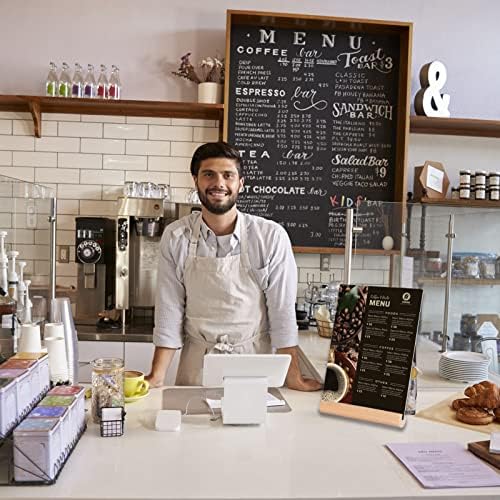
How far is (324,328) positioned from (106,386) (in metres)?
1.84

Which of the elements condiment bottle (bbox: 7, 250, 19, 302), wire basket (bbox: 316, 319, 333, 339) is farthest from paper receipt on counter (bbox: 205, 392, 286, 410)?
wire basket (bbox: 316, 319, 333, 339)

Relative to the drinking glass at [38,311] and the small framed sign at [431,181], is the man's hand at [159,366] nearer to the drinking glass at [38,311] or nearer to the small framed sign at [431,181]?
the drinking glass at [38,311]

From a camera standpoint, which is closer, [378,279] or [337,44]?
[378,279]

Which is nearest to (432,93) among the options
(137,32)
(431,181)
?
(431,181)

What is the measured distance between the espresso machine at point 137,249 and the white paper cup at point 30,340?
1809mm

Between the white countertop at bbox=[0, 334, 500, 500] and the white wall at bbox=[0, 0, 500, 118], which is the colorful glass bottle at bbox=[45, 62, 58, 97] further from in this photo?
the white countertop at bbox=[0, 334, 500, 500]

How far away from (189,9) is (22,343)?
9.30ft

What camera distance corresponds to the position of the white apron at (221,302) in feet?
8.06

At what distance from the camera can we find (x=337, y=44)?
153 inches

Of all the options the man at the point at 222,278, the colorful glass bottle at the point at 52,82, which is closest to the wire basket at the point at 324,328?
the man at the point at 222,278

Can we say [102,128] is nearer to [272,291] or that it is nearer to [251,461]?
[272,291]

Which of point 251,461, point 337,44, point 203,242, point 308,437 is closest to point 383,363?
point 308,437

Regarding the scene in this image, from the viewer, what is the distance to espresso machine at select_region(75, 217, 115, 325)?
11.7ft

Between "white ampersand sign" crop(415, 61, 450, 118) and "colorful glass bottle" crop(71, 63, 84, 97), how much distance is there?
2150 mm
